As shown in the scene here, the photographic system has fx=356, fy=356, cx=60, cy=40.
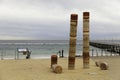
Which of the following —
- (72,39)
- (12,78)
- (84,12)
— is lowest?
(12,78)

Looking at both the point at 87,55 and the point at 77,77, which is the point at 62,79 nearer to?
the point at 77,77

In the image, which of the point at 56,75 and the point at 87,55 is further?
the point at 87,55

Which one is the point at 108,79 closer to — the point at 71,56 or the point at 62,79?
the point at 62,79

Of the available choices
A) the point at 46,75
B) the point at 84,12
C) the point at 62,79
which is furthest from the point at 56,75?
the point at 84,12

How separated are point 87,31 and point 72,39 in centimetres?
130

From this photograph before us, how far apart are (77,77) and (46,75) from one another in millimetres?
2115

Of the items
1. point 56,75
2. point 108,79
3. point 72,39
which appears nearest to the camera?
point 108,79

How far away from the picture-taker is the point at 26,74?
20.5m

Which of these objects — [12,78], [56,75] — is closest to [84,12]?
[56,75]

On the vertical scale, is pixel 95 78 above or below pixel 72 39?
below

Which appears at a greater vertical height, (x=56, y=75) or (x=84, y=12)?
(x=84, y=12)

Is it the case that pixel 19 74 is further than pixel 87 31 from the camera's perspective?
No

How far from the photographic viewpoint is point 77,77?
18.9 metres

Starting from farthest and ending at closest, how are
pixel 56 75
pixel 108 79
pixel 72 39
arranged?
pixel 72 39
pixel 56 75
pixel 108 79
